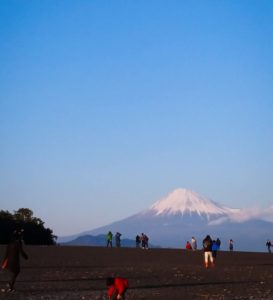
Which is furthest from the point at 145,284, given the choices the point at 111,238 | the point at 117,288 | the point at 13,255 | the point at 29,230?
the point at 29,230

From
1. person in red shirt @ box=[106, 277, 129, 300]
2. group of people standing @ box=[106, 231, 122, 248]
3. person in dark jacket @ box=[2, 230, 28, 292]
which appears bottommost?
person in red shirt @ box=[106, 277, 129, 300]

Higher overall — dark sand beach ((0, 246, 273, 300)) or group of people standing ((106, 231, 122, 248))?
group of people standing ((106, 231, 122, 248))

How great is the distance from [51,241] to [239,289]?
189 feet

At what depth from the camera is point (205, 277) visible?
25.9 metres

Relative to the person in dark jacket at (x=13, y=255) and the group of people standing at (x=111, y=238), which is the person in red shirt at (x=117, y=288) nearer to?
the person in dark jacket at (x=13, y=255)

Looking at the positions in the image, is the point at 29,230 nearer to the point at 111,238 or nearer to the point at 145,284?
the point at 111,238

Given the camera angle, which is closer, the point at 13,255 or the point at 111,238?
the point at 13,255

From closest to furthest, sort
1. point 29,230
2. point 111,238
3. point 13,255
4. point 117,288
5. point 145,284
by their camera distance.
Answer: point 117,288
point 13,255
point 145,284
point 111,238
point 29,230

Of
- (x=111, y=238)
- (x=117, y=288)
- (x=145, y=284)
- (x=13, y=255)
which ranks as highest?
(x=111, y=238)

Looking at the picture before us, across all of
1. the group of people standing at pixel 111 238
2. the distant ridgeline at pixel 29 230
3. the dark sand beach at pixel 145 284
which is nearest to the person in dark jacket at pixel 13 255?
the dark sand beach at pixel 145 284

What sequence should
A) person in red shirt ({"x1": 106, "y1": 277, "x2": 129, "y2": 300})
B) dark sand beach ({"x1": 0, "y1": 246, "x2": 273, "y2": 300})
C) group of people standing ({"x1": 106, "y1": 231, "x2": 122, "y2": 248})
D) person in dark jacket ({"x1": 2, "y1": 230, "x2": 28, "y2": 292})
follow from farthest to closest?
1. group of people standing ({"x1": 106, "y1": 231, "x2": 122, "y2": 248})
2. person in dark jacket ({"x1": 2, "y1": 230, "x2": 28, "y2": 292})
3. dark sand beach ({"x1": 0, "y1": 246, "x2": 273, "y2": 300})
4. person in red shirt ({"x1": 106, "y1": 277, "x2": 129, "y2": 300})

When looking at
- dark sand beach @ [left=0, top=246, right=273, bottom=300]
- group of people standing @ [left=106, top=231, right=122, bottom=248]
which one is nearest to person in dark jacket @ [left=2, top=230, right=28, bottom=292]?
dark sand beach @ [left=0, top=246, right=273, bottom=300]

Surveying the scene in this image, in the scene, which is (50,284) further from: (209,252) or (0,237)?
(0,237)

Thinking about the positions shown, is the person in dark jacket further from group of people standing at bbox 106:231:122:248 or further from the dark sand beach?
group of people standing at bbox 106:231:122:248
